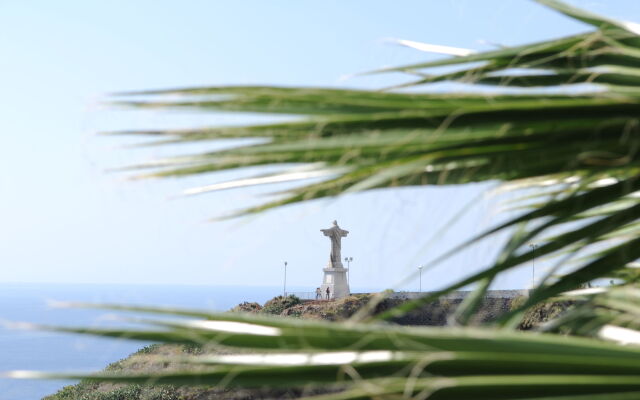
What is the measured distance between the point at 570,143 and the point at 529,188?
0.48 metres

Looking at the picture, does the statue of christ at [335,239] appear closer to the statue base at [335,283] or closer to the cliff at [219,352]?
the statue base at [335,283]

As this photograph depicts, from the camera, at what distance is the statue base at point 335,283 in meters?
35.2

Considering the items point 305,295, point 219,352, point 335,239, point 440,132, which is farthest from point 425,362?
point 305,295

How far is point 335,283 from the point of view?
3522cm

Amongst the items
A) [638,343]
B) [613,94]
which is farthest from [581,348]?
[613,94]

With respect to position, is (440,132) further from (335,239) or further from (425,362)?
(335,239)

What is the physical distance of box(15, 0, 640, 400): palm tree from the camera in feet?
3.60

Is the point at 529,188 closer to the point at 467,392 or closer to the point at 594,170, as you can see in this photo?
the point at 594,170

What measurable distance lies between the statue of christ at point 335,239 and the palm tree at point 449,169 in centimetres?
3342

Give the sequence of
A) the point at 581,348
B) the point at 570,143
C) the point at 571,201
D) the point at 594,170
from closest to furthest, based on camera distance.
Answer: the point at 581,348 < the point at 570,143 < the point at 594,170 < the point at 571,201

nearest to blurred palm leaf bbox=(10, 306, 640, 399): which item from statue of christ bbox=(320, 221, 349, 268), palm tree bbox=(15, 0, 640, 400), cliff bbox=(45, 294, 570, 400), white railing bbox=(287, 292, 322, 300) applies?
palm tree bbox=(15, 0, 640, 400)

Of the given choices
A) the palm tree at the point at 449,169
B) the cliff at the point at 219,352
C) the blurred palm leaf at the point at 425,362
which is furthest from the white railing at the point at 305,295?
the blurred palm leaf at the point at 425,362

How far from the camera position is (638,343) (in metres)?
1.44

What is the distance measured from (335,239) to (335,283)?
2240 mm
